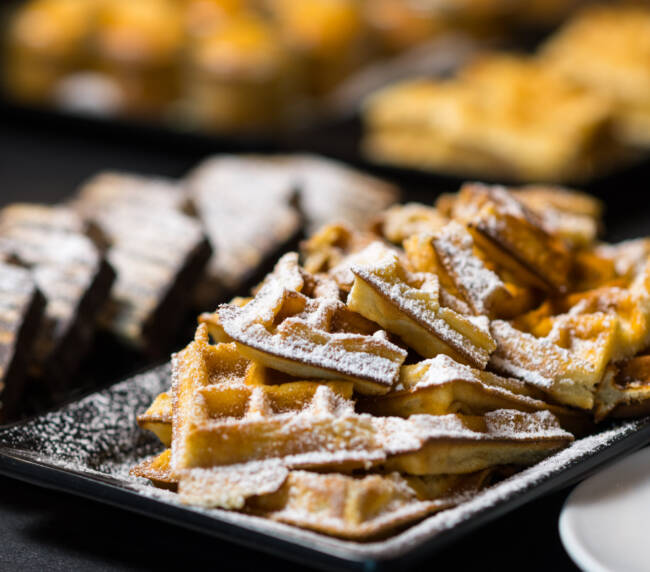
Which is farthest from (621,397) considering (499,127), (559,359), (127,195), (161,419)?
(499,127)

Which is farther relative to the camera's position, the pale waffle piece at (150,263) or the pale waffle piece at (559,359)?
the pale waffle piece at (150,263)

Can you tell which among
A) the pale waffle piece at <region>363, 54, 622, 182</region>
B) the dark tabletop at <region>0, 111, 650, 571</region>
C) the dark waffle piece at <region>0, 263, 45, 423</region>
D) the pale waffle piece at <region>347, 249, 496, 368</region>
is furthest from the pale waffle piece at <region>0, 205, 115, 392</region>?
the pale waffle piece at <region>363, 54, 622, 182</region>

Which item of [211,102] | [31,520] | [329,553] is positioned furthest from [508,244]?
[211,102]

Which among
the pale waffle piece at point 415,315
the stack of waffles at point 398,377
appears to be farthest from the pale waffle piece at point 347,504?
the pale waffle piece at point 415,315

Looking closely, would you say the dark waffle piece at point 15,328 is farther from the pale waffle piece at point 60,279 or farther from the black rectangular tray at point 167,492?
the black rectangular tray at point 167,492

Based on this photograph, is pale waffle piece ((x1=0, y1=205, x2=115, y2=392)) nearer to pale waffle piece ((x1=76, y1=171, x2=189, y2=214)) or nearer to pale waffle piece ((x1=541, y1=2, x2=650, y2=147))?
pale waffle piece ((x1=76, y1=171, x2=189, y2=214))
